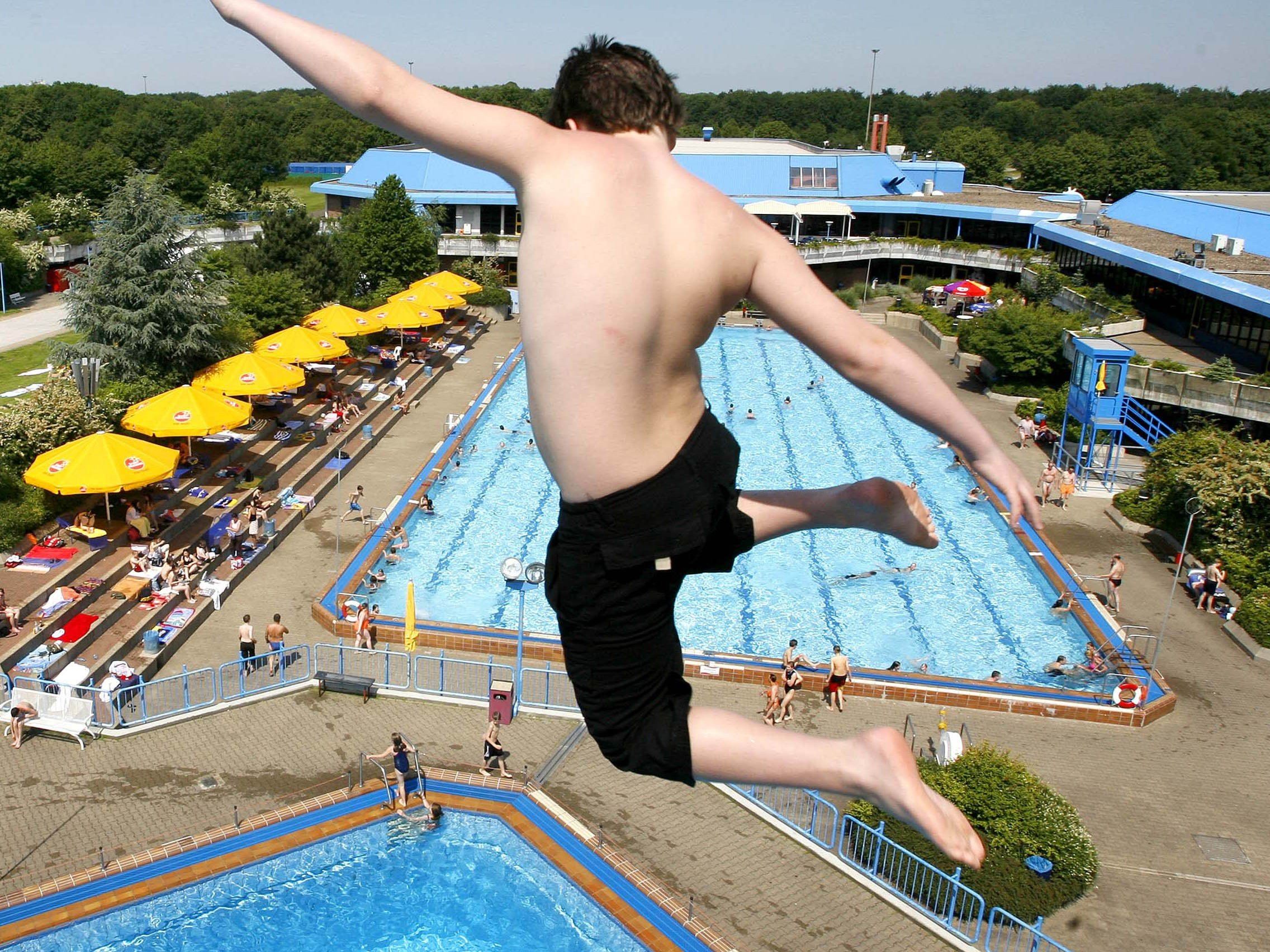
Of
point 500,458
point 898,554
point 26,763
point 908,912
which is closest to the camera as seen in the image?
point 908,912

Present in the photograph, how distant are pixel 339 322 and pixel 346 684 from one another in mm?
16485

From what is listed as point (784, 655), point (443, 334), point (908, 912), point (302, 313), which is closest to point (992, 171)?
point (443, 334)

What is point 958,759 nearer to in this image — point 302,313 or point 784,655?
point 784,655

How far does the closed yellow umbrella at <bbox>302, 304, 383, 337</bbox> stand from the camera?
29844 mm

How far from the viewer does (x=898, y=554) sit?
22797 millimetres

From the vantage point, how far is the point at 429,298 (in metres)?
35.4

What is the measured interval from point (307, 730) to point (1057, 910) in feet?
31.3

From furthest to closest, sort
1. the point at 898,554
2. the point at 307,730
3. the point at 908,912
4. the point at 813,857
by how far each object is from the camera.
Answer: the point at 898,554 < the point at 307,730 < the point at 813,857 < the point at 908,912

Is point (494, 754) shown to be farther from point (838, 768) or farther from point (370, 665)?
point (838, 768)

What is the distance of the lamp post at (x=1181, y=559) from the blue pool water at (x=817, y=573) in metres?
1.58

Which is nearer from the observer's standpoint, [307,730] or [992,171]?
[307,730]

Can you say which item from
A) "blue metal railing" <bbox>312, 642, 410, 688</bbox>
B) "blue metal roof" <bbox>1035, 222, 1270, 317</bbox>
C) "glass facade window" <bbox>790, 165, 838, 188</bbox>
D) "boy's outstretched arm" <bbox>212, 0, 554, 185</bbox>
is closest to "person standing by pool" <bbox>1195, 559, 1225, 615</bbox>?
"blue metal roof" <bbox>1035, 222, 1270, 317</bbox>

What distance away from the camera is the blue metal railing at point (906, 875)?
36.0 feet

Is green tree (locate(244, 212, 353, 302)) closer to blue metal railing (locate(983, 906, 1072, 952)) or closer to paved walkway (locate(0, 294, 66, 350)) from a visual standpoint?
paved walkway (locate(0, 294, 66, 350))
